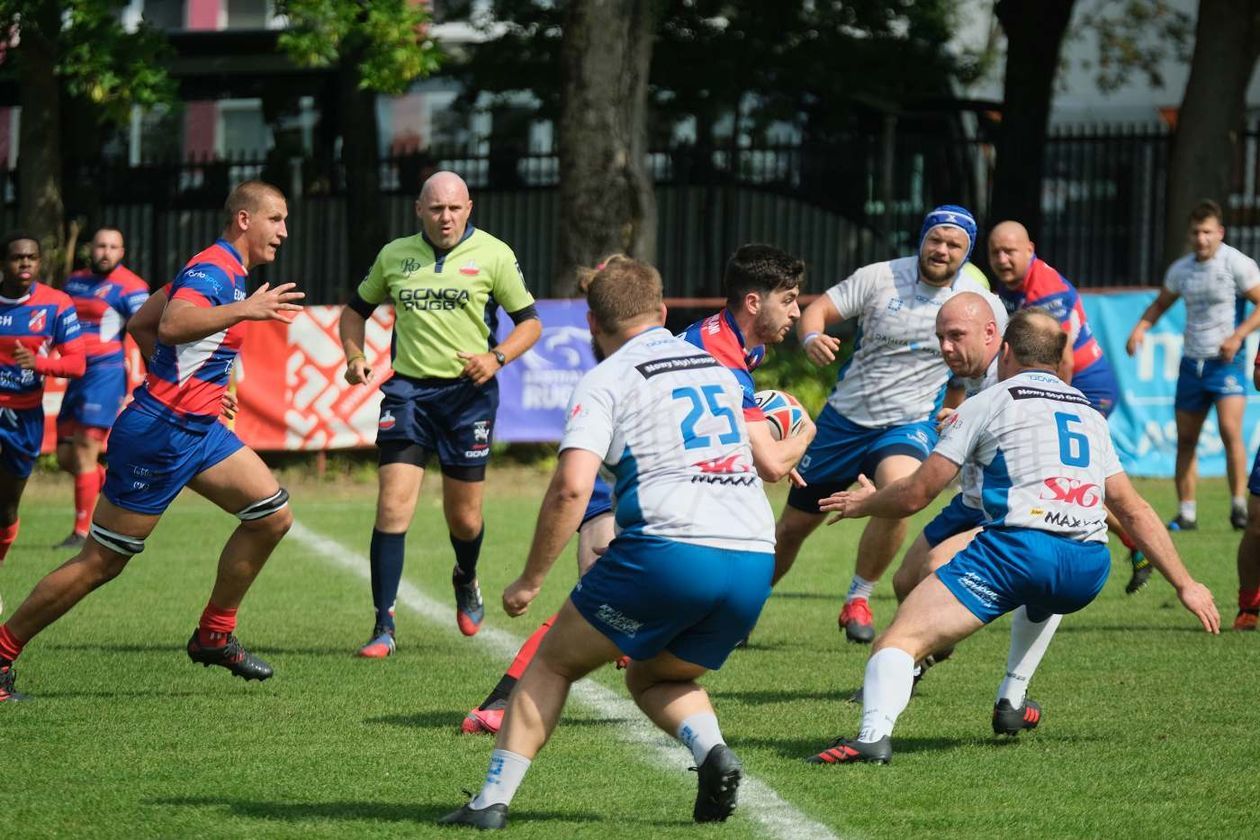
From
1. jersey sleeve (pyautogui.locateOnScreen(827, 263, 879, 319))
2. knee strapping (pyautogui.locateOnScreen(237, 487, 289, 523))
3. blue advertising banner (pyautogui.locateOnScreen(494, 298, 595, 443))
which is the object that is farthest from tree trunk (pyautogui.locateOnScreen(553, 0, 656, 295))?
knee strapping (pyautogui.locateOnScreen(237, 487, 289, 523))

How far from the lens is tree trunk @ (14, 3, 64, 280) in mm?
19000

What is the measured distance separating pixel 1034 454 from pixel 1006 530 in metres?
0.28

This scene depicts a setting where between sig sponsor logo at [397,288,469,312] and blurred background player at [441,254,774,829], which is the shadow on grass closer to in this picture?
blurred background player at [441,254,774,829]

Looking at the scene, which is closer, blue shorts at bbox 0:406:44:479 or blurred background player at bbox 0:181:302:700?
blurred background player at bbox 0:181:302:700

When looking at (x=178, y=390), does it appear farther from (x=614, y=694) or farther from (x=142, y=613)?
(x=142, y=613)

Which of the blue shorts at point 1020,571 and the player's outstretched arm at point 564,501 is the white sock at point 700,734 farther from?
the blue shorts at point 1020,571

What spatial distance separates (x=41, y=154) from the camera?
63.2ft

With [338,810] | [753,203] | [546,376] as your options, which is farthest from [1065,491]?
[753,203]

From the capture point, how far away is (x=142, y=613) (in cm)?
973

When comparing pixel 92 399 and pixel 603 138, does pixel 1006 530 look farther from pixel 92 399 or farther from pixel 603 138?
pixel 603 138

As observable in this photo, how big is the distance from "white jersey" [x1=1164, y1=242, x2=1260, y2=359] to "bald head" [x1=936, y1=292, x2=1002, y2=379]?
7097 mm

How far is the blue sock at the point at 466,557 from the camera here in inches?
342

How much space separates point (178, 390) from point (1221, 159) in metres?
15.4

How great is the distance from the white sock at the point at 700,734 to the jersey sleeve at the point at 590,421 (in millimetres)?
822
